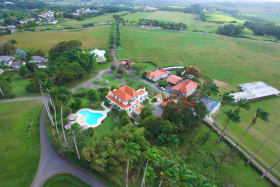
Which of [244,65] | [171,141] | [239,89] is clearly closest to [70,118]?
[171,141]

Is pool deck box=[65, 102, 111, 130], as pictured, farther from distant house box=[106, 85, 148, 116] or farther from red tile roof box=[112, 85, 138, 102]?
red tile roof box=[112, 85, 138, 102]

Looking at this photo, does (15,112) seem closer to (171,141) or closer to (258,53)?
(171,141)

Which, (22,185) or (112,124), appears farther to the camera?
(112,124)

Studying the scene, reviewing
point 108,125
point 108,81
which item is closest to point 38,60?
point 108,81

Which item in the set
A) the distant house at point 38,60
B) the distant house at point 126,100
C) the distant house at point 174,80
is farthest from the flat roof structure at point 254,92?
the distant house at point 38,60

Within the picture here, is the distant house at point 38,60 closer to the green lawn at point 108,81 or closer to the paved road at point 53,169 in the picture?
the green lawn at point 108,81

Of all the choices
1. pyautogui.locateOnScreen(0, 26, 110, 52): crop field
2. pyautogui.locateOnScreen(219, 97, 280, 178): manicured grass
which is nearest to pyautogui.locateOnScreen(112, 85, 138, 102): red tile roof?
pyautogui.locateOnScreen(219, 97, 280, 178): manicured grass

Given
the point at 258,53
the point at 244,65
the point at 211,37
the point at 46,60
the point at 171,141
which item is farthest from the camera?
the point at 211,37
